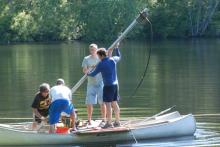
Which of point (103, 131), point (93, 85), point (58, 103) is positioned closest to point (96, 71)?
point (93, 85)

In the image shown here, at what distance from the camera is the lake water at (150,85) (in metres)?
21.7

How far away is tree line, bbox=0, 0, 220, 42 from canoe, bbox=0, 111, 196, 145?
71121mm

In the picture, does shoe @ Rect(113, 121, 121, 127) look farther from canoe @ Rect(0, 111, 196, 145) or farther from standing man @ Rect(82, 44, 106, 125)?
standing man @ Rect(82, 44, 106, 125)

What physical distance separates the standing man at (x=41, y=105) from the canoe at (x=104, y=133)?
0.42 metres

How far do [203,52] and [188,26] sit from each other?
3465 centimetres

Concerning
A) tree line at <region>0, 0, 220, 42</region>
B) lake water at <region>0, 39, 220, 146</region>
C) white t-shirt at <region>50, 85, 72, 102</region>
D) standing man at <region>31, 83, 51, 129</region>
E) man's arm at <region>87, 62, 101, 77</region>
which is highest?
tree line at <region>0, 0, 220, 42</region>

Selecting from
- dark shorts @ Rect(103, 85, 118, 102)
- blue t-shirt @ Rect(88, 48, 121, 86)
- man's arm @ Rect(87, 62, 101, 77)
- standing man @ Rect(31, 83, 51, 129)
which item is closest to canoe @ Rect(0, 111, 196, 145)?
standing man @ Rect(31, 83, 51, 129)

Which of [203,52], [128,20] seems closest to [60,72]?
[203,52]

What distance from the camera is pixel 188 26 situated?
9281 cm

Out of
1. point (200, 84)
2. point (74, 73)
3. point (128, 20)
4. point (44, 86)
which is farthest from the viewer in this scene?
point (128, 20)

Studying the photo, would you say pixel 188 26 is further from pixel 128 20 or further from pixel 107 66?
pixel 107 66

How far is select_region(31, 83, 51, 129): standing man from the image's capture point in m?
17.9

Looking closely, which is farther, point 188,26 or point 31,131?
point 188,26

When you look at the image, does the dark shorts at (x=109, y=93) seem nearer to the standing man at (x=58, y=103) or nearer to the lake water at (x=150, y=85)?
the standing man at (x=58, y=103)
